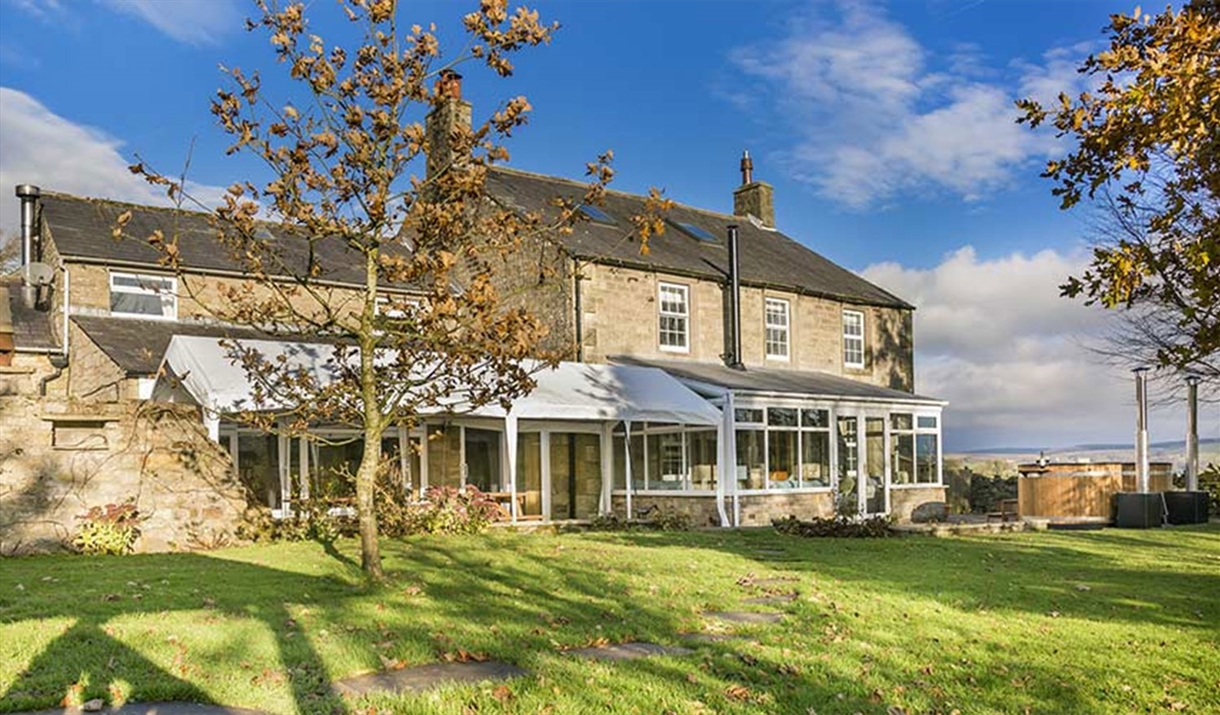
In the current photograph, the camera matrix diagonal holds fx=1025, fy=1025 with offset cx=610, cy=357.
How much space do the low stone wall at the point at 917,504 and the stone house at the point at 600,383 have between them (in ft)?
0.17

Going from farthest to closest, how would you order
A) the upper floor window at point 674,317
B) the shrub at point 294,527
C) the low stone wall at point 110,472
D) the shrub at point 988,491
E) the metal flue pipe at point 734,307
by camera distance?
the shrub at point 988,491, the metal flue pipe at point 734,307, the upper floor window at point 674,317, the shrub at point 294,527, the low stone wall at point 110,472

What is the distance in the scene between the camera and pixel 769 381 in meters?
24.2

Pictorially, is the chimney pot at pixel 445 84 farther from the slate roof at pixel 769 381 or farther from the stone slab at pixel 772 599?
the slate roof at pixel 769 381

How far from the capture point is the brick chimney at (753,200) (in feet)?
113

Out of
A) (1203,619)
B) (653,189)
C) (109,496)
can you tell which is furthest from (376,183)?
(1203,619)

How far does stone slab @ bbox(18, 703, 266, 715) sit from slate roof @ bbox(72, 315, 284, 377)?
47.2 ft

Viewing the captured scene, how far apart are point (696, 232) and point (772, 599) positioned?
64.6ft

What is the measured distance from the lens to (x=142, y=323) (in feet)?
73.2

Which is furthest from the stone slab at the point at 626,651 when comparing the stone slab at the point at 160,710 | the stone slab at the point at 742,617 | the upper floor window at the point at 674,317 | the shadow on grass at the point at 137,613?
the upper floor window at the point at 674,317

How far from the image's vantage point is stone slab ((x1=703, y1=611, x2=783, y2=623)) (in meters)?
9.08

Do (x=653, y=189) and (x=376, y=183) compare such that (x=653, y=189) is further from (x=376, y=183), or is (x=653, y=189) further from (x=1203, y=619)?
(x=1203, y=619)

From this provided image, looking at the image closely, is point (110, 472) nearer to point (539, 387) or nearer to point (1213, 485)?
point (539, 387)

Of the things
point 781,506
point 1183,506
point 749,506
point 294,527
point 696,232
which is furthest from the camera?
point 696,232

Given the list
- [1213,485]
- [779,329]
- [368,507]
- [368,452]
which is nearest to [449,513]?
[368,507]
